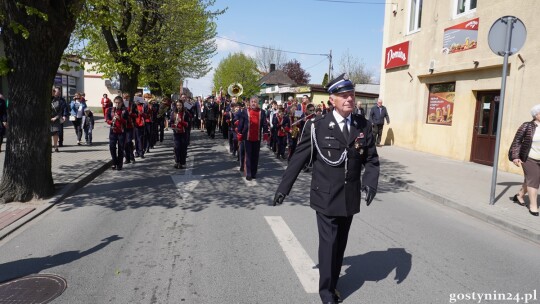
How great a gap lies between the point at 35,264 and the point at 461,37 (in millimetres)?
13225

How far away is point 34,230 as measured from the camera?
5609 mm

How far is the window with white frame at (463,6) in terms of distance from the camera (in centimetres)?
1323

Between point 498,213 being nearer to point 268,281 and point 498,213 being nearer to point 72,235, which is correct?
point 268,281

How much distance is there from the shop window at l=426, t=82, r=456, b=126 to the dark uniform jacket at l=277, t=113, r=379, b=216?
11.8 metres

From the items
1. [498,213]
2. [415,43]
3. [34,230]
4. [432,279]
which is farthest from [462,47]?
[34,230]

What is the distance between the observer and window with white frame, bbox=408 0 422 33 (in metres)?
16.3

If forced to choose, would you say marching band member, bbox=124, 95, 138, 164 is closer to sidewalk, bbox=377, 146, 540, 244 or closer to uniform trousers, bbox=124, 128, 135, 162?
uniform trousers, bbox=124, 128, 135, 162

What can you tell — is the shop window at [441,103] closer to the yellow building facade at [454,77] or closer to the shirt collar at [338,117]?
the yellow building facade at [454,77]

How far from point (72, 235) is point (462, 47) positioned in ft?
40.9

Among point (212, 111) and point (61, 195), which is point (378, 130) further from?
point (61, 195)

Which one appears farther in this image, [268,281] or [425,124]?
[425,124]

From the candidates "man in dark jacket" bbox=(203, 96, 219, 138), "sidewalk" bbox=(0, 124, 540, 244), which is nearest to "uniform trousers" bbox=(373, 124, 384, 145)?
"sidewalk" bbox=(0, 124, 540, 244)

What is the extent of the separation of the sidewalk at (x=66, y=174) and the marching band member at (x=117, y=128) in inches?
15.0

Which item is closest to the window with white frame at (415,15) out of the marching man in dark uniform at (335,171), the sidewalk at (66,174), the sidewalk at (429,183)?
the sidewalk at (429,183)
